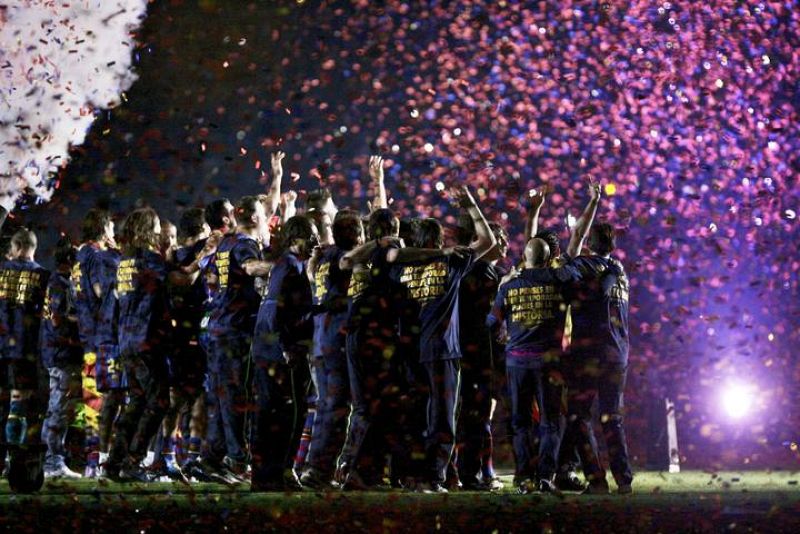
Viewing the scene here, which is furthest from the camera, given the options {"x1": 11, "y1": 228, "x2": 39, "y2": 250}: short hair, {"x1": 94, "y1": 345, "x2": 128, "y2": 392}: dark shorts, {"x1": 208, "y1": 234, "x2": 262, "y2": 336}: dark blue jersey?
{"x1": 11, "y1": 228, "x2": 39, "y2": 250}: short hair

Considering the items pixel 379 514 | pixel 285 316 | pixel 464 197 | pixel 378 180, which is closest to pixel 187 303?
pixel 285 316

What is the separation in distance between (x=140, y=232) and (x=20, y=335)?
4.73 feet

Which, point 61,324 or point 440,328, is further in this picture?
point 61,324

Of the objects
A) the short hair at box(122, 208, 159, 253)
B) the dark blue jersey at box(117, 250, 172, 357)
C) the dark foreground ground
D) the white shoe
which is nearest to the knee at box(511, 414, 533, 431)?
the dark foreground ground

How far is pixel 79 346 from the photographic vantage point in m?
9.06

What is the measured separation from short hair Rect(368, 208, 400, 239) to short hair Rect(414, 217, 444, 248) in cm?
24

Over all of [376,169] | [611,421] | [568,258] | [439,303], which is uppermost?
[376,169]

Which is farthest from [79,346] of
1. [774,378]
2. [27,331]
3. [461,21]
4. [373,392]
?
[774,378]

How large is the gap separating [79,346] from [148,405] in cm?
166

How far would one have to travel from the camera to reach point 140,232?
793 centimetres

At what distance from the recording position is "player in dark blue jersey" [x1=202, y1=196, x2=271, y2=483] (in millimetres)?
7562

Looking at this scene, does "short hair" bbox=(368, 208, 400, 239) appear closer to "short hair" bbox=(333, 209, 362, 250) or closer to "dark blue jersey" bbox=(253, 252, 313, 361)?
"short hair" bbox=(333, 209, 362, 250)

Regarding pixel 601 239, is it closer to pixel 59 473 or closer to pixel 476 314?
pixel 476 314

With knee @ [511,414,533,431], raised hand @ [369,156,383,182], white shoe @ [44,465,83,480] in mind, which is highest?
raised hand @ [369,156,383,182]
